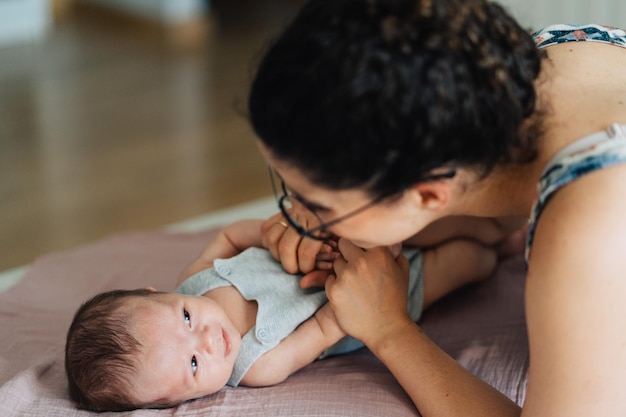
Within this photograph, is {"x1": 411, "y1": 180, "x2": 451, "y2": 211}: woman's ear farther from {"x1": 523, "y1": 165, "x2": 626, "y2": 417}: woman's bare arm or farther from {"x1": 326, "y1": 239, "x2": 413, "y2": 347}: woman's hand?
{"x1": 326, "y1": 239, "x2": 413, "y2": 347}: woman's hand

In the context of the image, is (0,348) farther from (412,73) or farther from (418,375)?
(412,73)

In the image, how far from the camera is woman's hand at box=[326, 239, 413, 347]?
1.35m

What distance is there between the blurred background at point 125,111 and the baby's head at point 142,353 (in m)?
1.03

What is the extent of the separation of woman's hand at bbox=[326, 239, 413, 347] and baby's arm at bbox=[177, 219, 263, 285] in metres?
0.29

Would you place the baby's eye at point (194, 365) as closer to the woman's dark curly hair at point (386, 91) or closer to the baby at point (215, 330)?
the baby at point (215, 330)

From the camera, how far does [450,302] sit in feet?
5.42

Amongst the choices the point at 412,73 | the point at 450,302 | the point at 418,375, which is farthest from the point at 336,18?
the point at 450,302

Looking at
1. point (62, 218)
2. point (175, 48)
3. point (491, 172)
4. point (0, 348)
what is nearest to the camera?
point (491, 172)

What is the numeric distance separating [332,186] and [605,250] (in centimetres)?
32

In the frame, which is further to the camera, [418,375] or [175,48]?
[175,48]

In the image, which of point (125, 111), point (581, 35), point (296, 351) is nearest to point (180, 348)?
point (296, 351)

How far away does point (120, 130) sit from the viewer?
3.61m

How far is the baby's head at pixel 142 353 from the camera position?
1310mm

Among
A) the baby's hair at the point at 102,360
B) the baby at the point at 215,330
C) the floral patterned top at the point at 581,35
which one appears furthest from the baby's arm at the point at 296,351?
the floral patterned top at the point at 581,35
